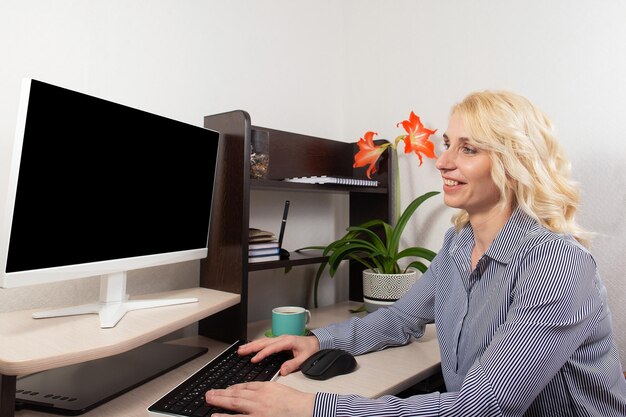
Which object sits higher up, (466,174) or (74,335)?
(466,174)

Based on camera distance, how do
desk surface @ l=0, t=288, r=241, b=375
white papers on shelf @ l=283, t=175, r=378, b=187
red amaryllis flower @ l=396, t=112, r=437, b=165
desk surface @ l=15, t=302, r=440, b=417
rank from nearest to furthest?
desk surface @ l=0, t=288, r=241, b=375 < desk surface @ l=15, t=302, r=440, b=417 < white papers on shelf @ l=283, t=175, r=378, b=187 < red amaryllis flower @ l=396, t=112, r=437, b=165

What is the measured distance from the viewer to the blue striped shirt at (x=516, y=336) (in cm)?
80

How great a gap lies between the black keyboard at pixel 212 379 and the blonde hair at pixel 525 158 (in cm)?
63

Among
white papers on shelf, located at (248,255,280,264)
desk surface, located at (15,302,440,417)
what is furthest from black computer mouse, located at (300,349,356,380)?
white papers on shelf, located at (248,255,280,264)

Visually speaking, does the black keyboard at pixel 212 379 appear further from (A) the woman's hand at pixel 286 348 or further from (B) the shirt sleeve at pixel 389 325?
(B) the shirt sleeve at pixel 389 325

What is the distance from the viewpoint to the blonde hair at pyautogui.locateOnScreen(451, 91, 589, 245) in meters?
1.00

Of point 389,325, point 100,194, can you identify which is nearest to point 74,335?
point 100,194

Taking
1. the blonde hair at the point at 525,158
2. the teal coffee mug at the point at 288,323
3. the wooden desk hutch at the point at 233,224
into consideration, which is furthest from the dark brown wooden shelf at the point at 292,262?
the blonde hair at the point at 525,158

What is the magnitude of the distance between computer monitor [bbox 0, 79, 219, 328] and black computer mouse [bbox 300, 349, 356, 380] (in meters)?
0.40

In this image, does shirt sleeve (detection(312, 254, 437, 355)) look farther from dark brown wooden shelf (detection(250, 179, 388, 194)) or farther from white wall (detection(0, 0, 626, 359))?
white wall (detection(0, 0, 626, 359))

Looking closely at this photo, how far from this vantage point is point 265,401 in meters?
0.82

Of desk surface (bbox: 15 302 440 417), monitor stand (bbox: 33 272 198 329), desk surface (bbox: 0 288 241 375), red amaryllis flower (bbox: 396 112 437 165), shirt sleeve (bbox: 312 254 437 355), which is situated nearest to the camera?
desk surface (bbox: 0 288 241 375)

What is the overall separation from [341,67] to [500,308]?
1.53 meters

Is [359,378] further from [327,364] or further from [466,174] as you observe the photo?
[466,174]
